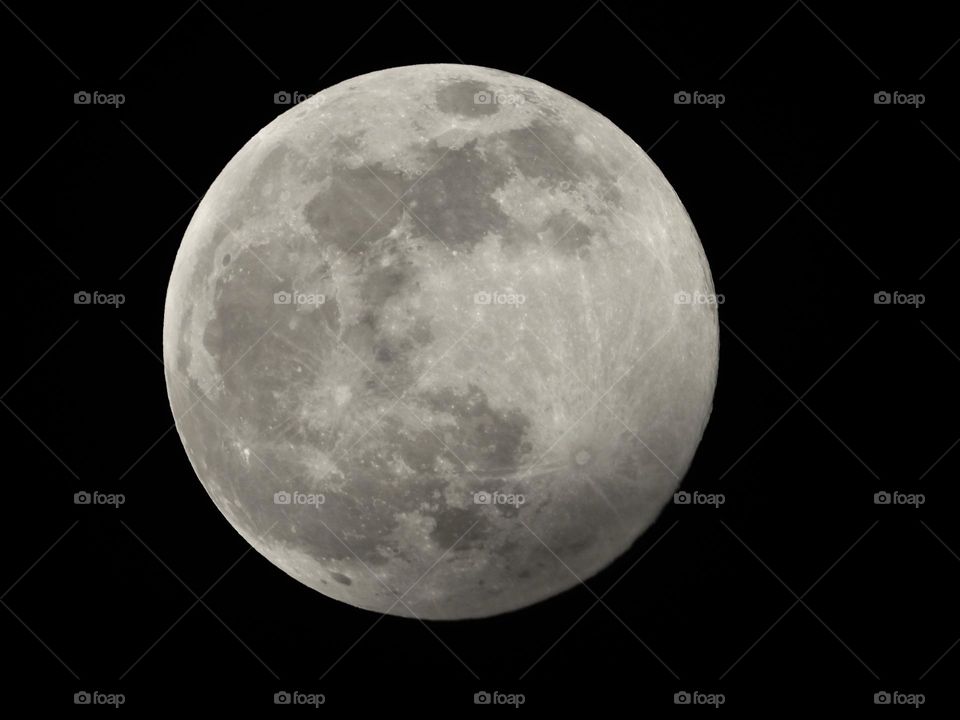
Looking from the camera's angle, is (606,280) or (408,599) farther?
(408,599)

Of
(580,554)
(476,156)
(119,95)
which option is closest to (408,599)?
(580,554)

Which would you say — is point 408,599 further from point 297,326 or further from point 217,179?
point 217,179

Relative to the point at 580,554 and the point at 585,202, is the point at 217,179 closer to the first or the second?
the point at 585,202

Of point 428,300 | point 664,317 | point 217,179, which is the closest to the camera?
point 428,300

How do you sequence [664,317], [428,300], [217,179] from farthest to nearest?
[217,179]
[664,317]
[428,300]

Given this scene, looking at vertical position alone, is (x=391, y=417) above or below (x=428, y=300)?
below

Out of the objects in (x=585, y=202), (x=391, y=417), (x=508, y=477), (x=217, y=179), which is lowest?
(x=508, y=477)
